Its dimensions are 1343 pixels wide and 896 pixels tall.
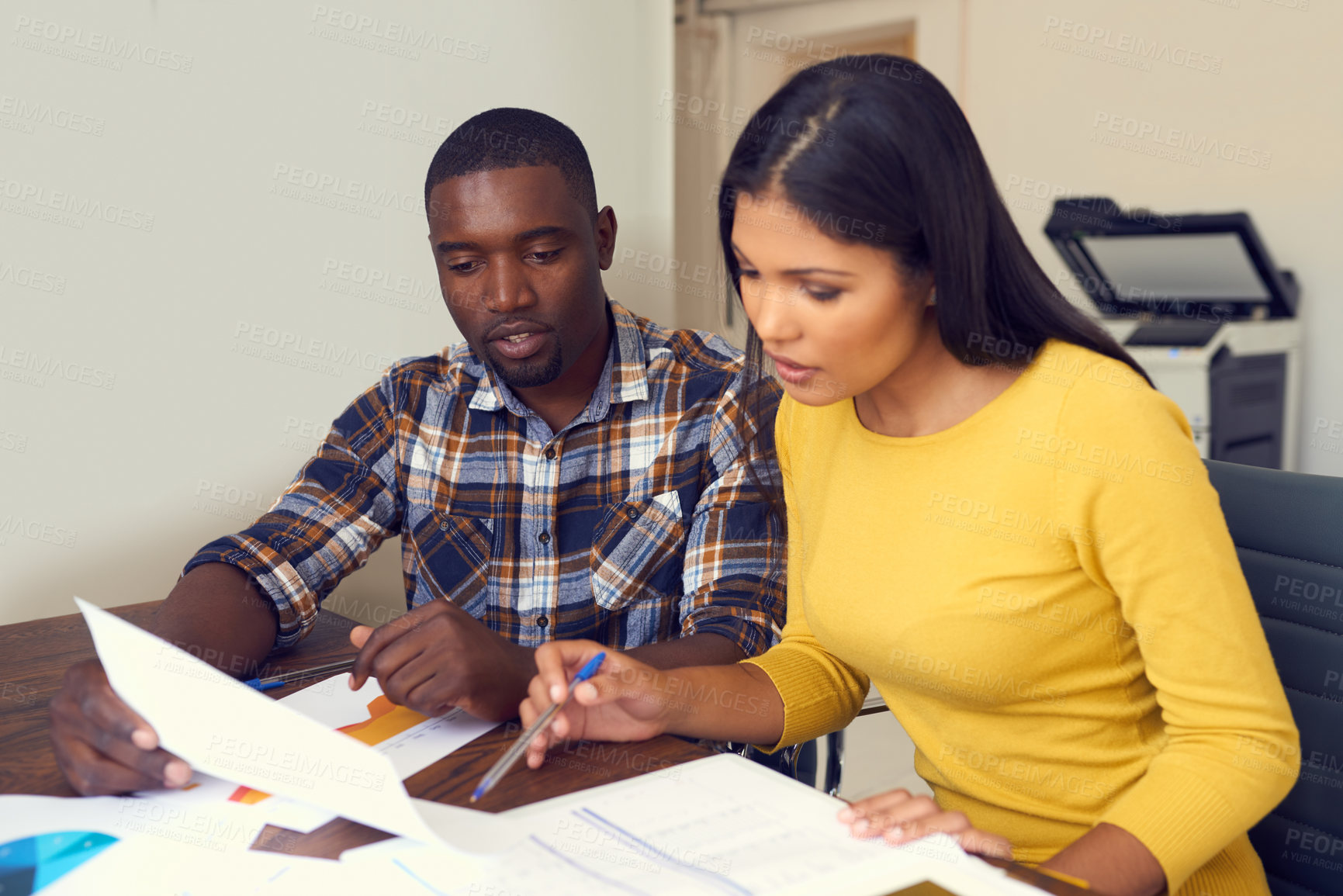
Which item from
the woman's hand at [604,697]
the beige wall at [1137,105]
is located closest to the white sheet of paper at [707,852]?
the woman's hand at [604,697]

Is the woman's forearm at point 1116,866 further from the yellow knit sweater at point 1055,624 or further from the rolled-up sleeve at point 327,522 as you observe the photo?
the rolled-up sleeve at point 327,522

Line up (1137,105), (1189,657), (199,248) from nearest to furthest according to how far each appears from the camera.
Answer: (1189,657), (199,248), (1137,105)

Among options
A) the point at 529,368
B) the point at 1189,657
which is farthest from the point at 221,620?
the point at 1189,657

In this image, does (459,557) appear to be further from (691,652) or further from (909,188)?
(909,188)

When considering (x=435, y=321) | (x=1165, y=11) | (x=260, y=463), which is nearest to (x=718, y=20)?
(x=1165, y=11)

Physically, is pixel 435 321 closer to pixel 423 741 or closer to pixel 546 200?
pixel 546 200

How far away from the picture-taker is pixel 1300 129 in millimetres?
2861

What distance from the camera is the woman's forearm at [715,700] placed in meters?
0.90

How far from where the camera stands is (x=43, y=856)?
69cm

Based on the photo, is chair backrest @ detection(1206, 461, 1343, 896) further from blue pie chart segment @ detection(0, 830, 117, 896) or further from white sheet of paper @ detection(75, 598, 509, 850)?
blue pie chart segment @ detection(0, 830, 117, 896)

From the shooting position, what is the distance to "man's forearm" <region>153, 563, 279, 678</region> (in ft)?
3.35

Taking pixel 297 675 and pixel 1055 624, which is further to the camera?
pixel 297 675

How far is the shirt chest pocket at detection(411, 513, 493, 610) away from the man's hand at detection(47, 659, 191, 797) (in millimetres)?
519

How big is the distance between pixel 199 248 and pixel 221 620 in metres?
0.71
